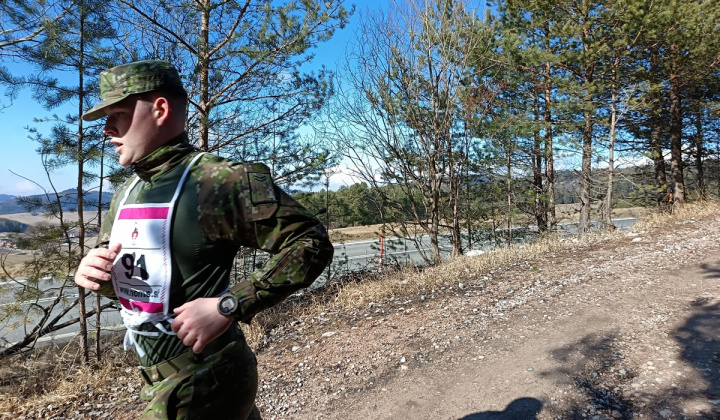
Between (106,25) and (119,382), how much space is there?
150 inches

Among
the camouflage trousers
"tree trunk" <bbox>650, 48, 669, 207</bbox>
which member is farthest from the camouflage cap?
"tree trunk" <bbox>650, 48, 669, 207</bbox>

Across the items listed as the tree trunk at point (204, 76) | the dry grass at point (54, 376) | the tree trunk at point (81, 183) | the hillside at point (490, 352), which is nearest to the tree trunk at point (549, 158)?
the hillside at point (490, 352)

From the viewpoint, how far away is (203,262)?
1.15 m

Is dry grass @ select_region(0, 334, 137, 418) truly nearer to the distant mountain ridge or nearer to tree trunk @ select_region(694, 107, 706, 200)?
the distant mountain ridge

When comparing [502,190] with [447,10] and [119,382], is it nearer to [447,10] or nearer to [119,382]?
[447,10]

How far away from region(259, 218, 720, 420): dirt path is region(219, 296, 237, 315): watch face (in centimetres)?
212

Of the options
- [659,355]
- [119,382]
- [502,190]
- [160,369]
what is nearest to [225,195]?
[160,369]

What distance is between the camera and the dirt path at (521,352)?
104 inches

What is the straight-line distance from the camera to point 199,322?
3.33 ft

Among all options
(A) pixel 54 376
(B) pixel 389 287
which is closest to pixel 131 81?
(A) pixel 54 376

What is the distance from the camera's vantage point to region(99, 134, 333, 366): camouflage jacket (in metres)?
1.06

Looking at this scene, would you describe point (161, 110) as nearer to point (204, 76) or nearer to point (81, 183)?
point (81, 183)

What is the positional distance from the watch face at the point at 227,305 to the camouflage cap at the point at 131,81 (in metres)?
0.66

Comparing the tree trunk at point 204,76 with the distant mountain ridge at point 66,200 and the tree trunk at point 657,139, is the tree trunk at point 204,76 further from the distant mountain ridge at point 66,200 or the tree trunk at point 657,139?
the tree trunk at point 657,139
